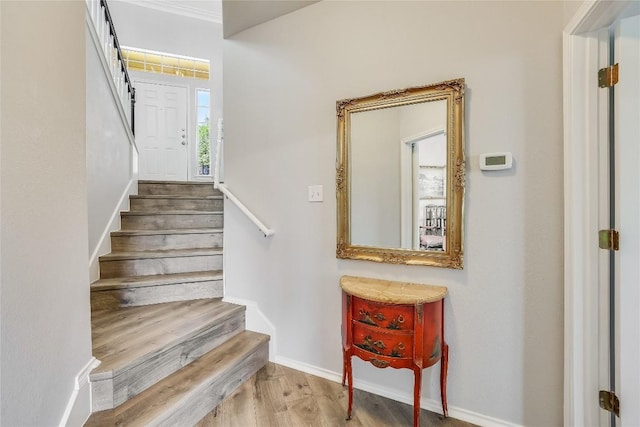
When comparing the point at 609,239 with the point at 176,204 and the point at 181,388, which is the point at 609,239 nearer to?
the point at 181,388

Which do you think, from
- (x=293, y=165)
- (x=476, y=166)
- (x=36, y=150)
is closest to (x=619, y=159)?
(x=476, y=166)

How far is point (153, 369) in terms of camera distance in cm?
163

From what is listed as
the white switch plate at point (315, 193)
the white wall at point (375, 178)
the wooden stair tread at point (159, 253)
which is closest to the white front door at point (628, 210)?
the white wall at point (375, 178)

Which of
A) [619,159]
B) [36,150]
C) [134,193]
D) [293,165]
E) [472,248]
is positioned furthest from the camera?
[134,193]

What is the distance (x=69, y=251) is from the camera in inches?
51.5

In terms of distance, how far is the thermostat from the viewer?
1544 mm

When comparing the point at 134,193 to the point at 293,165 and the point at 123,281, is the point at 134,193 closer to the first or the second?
the point at 123,281

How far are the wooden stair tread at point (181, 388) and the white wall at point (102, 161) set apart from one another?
44.4 inches

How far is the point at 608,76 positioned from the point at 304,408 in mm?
2176

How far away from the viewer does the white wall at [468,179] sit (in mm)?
1514

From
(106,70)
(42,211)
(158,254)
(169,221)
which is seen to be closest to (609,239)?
(42,211)

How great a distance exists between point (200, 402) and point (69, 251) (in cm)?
99

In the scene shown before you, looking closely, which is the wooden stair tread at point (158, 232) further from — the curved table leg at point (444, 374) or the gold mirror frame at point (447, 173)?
the curved table leg at point (444, 374)

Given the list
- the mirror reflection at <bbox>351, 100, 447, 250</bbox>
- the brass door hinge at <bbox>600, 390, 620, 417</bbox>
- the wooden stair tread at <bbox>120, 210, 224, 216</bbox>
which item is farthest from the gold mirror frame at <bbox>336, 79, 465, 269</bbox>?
the wooden stair tread at <bbox>120, 210, 224, 216</bbox>
